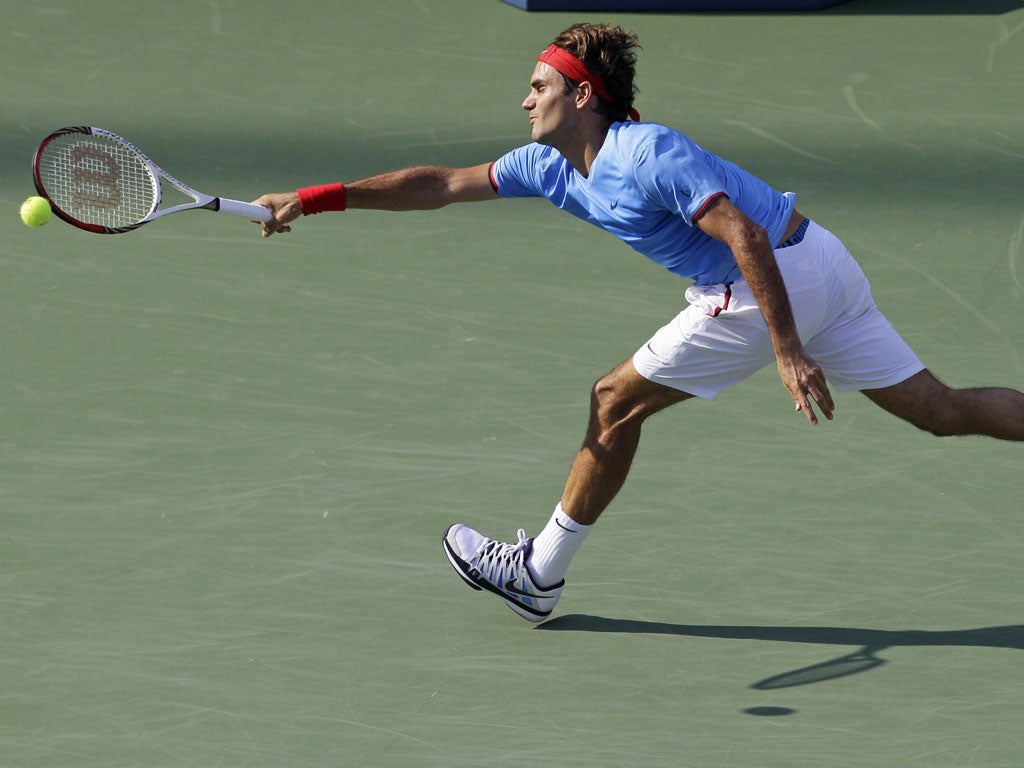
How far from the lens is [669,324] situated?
4.54 m

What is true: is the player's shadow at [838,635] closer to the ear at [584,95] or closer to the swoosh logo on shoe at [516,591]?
the swoosh logo on shoe at [516,591]

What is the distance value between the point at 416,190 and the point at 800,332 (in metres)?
1.18

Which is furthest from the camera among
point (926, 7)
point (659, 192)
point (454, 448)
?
point (926, 7)

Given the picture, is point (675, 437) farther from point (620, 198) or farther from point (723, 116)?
point (723, 116)

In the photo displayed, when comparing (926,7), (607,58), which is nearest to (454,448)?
(607,58)

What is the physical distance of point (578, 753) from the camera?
4000 millimetres

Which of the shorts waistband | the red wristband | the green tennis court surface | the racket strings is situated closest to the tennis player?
the shorts waistband

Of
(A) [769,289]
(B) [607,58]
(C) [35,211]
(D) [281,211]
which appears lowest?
(C) [35,211]

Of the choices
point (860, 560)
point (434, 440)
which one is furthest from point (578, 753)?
point (434, 440)

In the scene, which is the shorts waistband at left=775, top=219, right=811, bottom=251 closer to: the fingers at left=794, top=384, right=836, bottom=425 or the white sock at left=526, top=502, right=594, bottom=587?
the fingers at left=794, top=384, right=836, bottom=425

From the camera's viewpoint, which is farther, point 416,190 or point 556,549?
point 416,190

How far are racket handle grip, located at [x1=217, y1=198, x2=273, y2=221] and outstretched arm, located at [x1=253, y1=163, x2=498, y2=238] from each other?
3.4 inches

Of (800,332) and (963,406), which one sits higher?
(800,332)

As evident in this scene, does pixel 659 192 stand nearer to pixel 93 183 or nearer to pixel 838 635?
pixel 838 635
